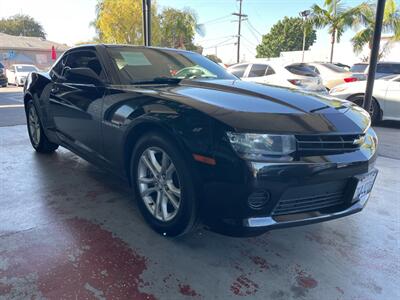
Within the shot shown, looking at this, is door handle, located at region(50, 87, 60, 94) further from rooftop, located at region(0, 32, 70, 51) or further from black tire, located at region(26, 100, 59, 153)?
rooftop, located at region(0, 32, 70, 51)

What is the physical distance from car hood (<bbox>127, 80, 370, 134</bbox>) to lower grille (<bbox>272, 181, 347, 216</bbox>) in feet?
1.13

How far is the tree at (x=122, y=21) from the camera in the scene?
28.3 meters

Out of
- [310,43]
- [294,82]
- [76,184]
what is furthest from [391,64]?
[310,43]

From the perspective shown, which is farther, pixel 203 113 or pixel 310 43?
pixel 310 43

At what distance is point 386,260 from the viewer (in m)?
2.41

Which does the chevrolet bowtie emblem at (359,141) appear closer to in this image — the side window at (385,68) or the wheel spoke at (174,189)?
the wheel spoke at (174,189)

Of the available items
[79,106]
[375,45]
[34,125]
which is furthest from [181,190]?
[375,45]

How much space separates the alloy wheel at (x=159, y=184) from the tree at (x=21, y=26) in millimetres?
70066

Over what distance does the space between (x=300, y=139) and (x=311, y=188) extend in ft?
1.02

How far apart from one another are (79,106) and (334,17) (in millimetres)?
19150

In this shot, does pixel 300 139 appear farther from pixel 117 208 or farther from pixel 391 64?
pixel 391 64

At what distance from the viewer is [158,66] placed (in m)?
3.27

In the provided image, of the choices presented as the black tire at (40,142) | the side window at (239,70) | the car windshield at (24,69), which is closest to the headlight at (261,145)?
the black tire at (40,142)

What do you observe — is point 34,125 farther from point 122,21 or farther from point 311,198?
point 122,21
